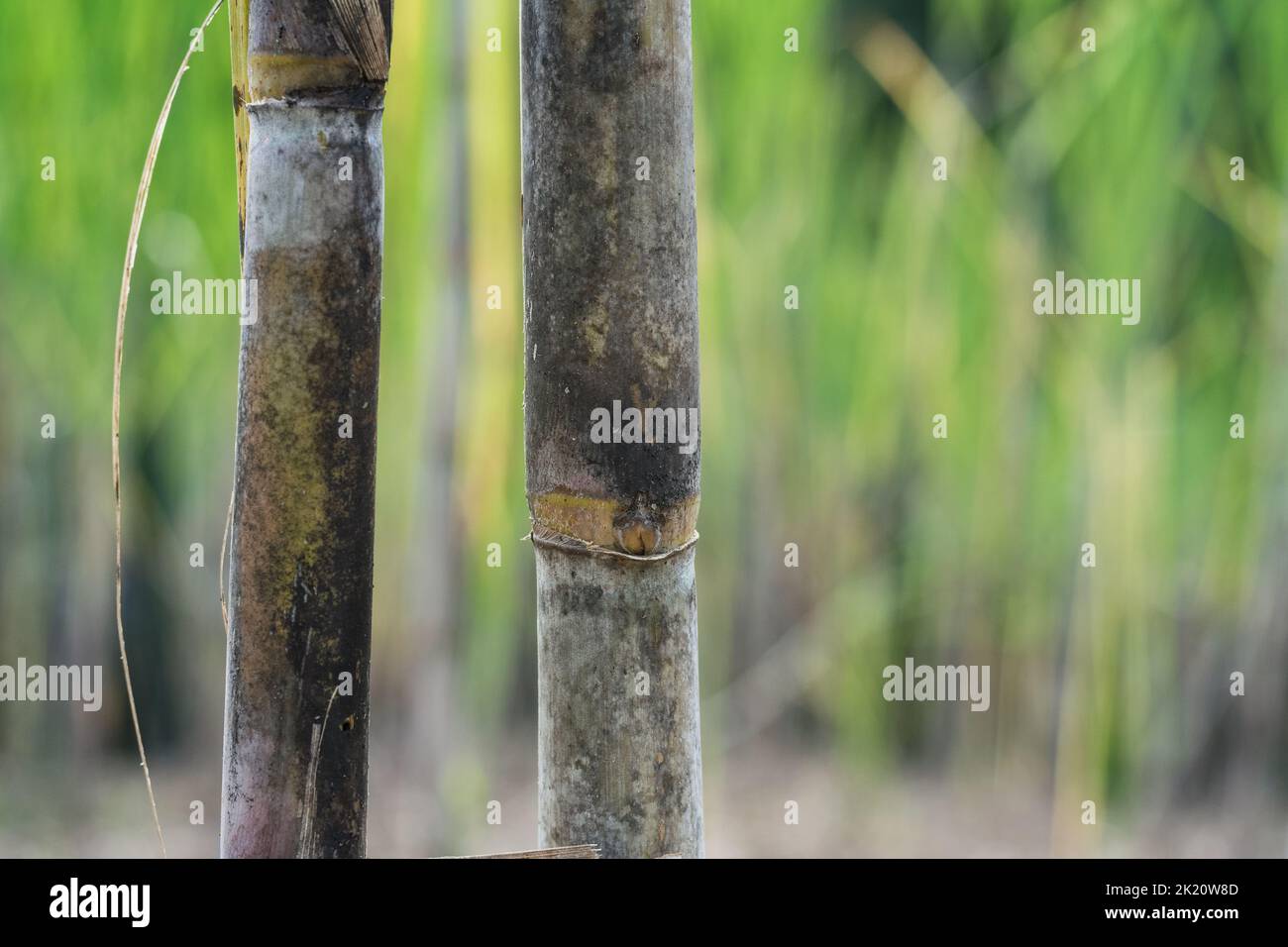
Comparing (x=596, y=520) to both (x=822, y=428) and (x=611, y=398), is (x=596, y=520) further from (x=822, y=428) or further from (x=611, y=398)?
(x=822, y=428)

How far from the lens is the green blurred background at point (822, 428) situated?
5.55 ft

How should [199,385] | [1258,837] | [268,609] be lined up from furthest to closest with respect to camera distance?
[199,385], [1258,837], [268,609]

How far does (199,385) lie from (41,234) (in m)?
0.27

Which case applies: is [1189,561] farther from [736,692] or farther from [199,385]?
[199,385]

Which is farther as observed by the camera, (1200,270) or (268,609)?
(1200,270)

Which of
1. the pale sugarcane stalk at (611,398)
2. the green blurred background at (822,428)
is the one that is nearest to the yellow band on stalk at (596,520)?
the pale sugarcane stalk at (611,398)

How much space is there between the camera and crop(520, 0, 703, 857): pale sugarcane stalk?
0.58m

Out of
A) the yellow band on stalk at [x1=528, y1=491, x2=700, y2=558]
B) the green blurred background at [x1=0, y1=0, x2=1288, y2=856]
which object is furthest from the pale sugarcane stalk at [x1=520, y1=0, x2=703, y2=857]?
the green blurred background at [x1=0, y1=0, x2=1288, y2=856]

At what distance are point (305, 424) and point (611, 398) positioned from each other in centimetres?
13

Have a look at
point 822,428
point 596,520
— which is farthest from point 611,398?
point 822,428

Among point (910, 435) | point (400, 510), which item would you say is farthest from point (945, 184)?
point (400, 510)

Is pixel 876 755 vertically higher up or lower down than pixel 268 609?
→ lower down

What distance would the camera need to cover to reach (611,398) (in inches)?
23.0

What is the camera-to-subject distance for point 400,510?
70.7 inches
